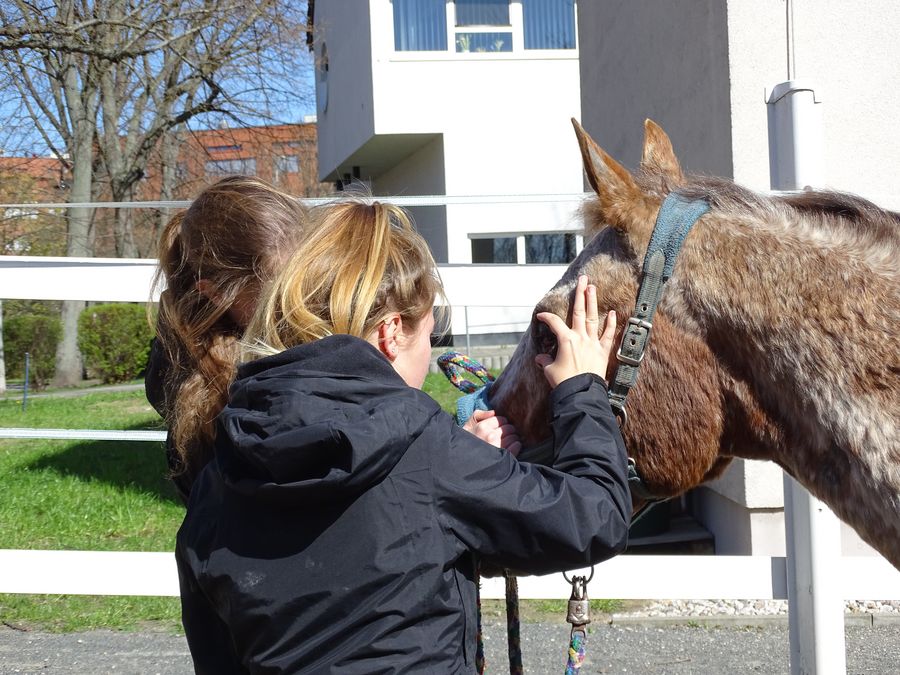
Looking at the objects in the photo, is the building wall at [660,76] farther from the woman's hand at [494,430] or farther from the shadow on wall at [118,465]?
the shadow on wall at [118,465]

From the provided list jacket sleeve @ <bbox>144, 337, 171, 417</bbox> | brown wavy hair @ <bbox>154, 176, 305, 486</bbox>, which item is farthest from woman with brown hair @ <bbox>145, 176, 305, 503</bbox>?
jacket sleeve @ <bbox>144, 337, 171, 417</bbox>

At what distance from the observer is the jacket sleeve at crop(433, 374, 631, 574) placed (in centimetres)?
138

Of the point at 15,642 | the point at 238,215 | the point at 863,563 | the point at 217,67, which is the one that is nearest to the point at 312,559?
the point at 238,215

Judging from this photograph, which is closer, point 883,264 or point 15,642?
point 883,264

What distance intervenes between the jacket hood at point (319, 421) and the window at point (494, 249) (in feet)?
42.6

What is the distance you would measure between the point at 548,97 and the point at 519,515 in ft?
44.7

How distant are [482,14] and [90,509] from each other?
11.2 m

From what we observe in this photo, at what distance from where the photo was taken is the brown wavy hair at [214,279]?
1648 mm

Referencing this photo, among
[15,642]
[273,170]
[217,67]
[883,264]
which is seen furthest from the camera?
[273,170]

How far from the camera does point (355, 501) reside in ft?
4.49

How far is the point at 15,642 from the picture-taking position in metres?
4.08

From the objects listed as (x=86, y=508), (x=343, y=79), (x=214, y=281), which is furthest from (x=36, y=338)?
(x=214, y=281)

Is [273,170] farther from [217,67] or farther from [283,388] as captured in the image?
[283,388]

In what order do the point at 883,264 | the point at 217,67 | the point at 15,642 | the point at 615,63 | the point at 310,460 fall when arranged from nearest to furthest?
1. the point at 310,460
2. the point at 883,264
3. the point at 15,642
4. the point at 615,63
5. the point at 217,67
